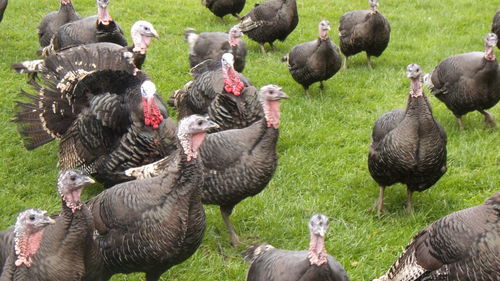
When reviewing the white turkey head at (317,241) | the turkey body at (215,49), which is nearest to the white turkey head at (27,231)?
the white turkey head at (317,241)

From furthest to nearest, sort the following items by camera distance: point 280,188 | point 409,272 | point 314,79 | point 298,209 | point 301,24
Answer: point 301,24 → point 314,79 → point 280,188 → point 298,209 → point 409,272

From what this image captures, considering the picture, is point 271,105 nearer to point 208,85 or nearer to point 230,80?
point 230,80

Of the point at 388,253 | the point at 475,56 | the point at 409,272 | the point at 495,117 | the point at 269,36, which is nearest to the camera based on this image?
the point at 409,272

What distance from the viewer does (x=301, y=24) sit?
9859 mm

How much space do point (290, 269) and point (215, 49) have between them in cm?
410

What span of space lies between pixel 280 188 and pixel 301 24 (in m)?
4.99

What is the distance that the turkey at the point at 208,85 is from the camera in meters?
5.53

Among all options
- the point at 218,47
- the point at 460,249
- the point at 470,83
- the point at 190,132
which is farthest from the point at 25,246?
the point at 470,83

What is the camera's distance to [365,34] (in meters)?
7.86

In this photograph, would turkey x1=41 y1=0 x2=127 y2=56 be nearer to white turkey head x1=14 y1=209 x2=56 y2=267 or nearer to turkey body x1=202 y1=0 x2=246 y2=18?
turkey body x1=202 y1=0 x2=246 y2=18

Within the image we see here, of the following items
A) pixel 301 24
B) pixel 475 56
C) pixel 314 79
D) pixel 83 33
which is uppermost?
pixel 83 33

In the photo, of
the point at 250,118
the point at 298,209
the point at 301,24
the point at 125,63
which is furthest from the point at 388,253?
the point at 301,24

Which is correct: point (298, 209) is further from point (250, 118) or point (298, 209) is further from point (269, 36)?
point (269, 36)

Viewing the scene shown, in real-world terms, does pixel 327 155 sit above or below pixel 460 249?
below
